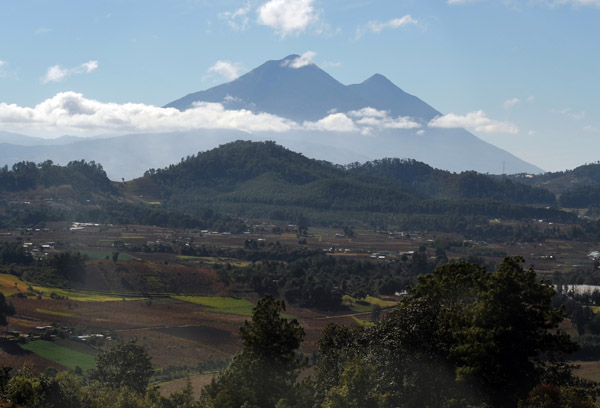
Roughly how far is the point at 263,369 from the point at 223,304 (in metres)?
52.6

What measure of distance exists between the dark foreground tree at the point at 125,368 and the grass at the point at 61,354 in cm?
1288

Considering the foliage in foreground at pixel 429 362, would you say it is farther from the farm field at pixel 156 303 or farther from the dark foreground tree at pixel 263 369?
the farm field at pixel 156 303

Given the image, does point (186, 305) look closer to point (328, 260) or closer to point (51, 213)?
point (328, 260)

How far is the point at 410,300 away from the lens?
31469 millimetres

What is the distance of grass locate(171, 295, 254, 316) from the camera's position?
78.7 m

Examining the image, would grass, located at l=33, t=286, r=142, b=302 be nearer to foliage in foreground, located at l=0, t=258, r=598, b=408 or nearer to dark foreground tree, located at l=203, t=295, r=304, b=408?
foliage in foreground, located at l=0, t=258, r=598, b=408

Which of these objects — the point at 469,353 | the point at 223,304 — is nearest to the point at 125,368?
the point at 469,353

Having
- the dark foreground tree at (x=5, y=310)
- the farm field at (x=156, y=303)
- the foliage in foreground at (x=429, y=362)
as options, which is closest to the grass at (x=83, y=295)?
the farm field at (x=156, y=303)

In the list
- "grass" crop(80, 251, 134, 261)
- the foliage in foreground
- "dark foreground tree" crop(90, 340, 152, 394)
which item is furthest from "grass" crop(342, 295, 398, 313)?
the foliage in foreground

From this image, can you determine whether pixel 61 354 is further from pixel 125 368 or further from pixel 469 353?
pixel 469 353

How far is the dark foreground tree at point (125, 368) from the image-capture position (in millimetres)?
38438

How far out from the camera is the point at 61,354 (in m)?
54.9

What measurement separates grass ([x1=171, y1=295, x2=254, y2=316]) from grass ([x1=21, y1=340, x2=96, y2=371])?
23.3 metres

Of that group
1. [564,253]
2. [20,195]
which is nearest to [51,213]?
[20,195]
